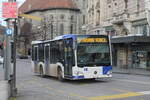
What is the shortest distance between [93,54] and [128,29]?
74.3 feet

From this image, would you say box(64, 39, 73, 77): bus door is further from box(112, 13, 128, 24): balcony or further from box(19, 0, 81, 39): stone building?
box(19, 0, 81, 39): stone building

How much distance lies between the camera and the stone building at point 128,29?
3553 cm

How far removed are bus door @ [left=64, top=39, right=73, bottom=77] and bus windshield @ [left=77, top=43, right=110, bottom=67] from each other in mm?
535

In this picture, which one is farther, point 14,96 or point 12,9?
point 14,96

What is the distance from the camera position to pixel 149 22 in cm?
3469

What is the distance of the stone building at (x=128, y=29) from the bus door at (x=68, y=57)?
705 inches

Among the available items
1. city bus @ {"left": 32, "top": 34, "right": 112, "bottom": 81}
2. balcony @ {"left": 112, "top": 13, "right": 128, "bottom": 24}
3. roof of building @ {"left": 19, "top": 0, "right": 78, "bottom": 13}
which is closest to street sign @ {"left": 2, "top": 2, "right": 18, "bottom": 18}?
city bus @ {"left": 32, "top": 34, "right": 112, "bottom": 81}

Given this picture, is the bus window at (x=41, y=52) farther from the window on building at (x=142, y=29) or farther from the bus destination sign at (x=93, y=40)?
the window on building at (x=142, y=29)

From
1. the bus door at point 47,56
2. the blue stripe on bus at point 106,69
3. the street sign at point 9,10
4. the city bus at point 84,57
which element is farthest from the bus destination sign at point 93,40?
the street sign at point 9,10

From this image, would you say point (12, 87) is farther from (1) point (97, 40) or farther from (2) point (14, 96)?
(1) point (97, 40)

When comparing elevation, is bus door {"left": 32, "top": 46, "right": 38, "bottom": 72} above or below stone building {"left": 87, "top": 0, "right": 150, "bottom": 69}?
below

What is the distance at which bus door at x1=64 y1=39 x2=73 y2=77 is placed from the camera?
17.5m

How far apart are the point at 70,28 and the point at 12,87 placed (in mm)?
86150

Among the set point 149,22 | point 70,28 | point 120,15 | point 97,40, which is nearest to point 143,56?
point 149,22
